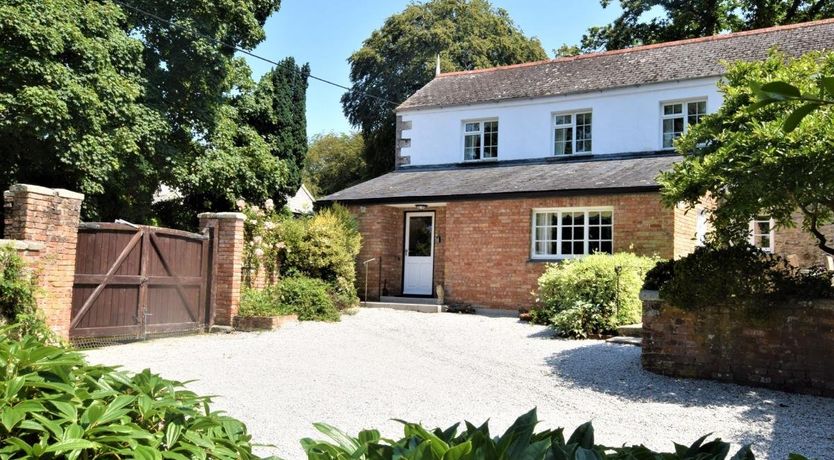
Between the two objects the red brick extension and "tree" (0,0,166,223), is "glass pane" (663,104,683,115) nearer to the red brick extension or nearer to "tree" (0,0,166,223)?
the red brick extension

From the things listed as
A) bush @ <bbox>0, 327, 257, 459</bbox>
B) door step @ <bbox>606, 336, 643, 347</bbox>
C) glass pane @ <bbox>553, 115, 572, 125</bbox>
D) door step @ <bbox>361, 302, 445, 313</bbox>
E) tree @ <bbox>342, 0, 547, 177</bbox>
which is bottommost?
door step @ <bbox>606, 336, 643, 347</bbox>

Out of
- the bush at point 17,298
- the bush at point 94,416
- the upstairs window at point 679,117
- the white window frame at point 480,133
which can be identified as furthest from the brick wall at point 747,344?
the white window frame at point 480,133

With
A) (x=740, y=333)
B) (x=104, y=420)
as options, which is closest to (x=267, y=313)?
(x=740, y=333)

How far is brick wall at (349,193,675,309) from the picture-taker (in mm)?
13500

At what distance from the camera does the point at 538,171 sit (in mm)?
16891

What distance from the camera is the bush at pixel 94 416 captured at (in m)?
2.21

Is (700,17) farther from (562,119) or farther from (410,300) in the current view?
(410,300)

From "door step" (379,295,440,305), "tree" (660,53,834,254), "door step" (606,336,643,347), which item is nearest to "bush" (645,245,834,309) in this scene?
"tree" (660,53,834,254)

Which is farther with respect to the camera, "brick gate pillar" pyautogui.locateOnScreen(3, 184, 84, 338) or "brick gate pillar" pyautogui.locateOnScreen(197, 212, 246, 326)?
"brick gate pillar" pyautogui.locateOnScreen(197, 212, 246, 326)

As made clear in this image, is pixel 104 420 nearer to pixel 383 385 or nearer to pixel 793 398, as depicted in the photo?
pixel 383 385

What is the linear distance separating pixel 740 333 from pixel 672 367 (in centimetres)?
86

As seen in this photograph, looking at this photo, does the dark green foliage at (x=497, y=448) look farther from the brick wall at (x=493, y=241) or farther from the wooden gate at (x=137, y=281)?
the brick wall at (x=493, y=241)

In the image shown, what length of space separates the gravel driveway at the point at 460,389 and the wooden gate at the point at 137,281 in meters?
0.42

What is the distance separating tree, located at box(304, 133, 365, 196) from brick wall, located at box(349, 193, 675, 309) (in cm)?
2148
